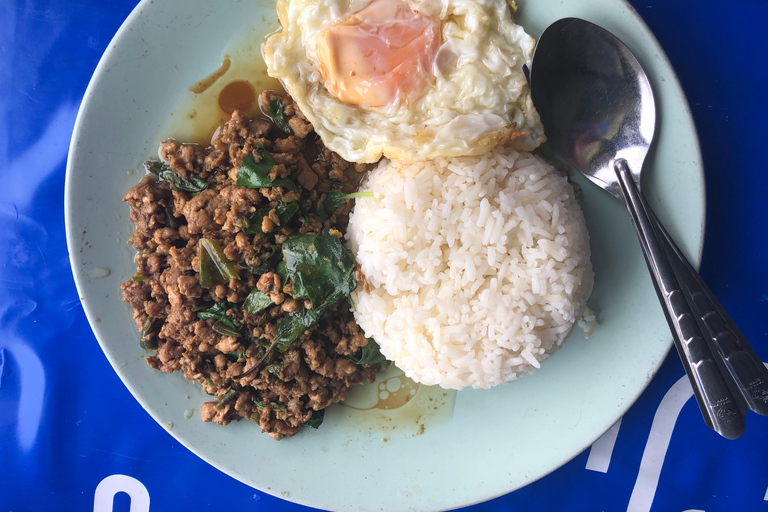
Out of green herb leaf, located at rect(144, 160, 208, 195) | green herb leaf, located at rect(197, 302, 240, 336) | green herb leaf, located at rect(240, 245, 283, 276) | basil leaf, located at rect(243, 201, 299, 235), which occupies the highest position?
green herb leaf, located at rect(144, 160, 208, 195)

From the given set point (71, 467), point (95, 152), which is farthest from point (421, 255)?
point (71, 467)

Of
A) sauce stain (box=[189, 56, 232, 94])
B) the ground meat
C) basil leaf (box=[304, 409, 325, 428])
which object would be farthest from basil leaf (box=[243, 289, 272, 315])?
sauce stain (box=[189, 56, 232, 94])

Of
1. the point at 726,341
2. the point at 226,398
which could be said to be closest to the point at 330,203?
the point at 226,398

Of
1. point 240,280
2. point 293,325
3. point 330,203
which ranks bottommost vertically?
point 293,325

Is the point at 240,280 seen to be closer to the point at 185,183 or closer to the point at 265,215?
the point at 265,215

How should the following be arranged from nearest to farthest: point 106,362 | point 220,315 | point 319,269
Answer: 1. point 319,269
2. point 220,315
3. point 106,362

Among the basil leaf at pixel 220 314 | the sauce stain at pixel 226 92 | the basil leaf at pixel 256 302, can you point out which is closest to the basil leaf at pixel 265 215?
the basil leaf at pixel 256 302

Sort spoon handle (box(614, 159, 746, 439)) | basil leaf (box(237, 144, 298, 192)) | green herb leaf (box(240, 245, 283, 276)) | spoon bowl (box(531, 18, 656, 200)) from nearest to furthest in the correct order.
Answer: spoon handle (box(614, 159, 746, 439))
spoon bowl (box(531, 18, 656, 200))
basil leaf (box(237, 144, 298, 192))
green herb leaf (box(240, 245, 283, 276))

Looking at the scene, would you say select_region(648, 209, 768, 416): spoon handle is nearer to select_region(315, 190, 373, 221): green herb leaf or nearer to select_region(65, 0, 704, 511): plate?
select_region(65, 0, 704, 511): plate
